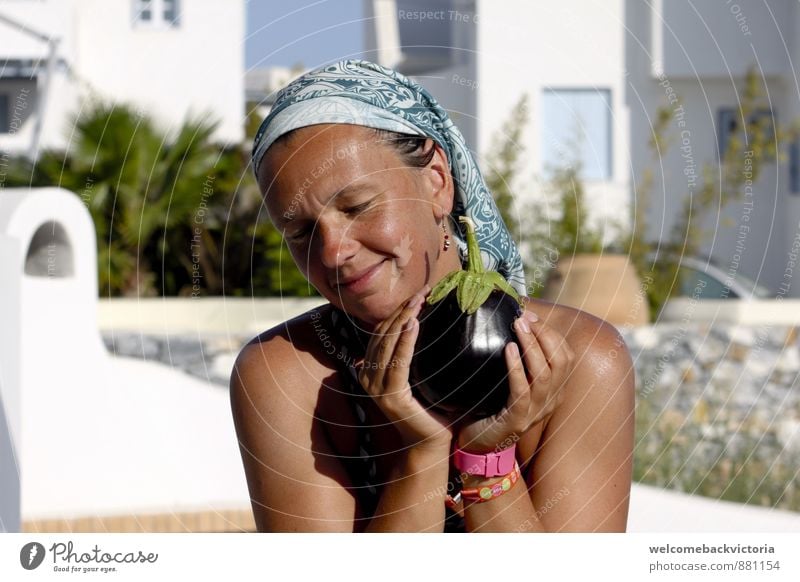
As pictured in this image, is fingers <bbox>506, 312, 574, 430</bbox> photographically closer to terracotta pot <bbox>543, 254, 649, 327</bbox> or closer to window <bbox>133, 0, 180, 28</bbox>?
terracotta pot <bbox>543, 254, 649, 327</bbox>

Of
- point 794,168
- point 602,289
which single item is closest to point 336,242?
point 602,289

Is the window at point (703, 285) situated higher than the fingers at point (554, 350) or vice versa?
the fingers at point (554, 350)

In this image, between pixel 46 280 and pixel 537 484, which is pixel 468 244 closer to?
pixel 537 484

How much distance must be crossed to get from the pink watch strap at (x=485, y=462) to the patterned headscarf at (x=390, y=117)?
0.36m

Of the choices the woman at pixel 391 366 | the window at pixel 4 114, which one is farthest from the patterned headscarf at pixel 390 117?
the window at pixel 4 114

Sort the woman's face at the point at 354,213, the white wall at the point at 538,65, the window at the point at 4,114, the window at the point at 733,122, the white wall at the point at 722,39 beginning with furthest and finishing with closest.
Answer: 1. the window at the point at 4,114
2. the white wall at the point at 722,39
3. the window at the point at 733,122
4. the white wall at the point at 538,65
5. the woman's face at the point at 354,213

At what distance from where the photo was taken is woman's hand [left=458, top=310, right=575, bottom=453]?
5.64ft

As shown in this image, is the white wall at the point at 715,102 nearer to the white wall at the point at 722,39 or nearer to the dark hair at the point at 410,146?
the white wall at the point at 722,39

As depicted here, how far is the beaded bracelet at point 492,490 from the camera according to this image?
1849 mm

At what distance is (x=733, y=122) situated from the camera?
12.0m

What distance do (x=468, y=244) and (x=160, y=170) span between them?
290 inches

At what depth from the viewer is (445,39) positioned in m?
9.79

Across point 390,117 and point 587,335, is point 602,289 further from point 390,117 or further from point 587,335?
point 390,117

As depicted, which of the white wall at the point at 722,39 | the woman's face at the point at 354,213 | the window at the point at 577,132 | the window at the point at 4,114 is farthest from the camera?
the window at the point at 4,114
